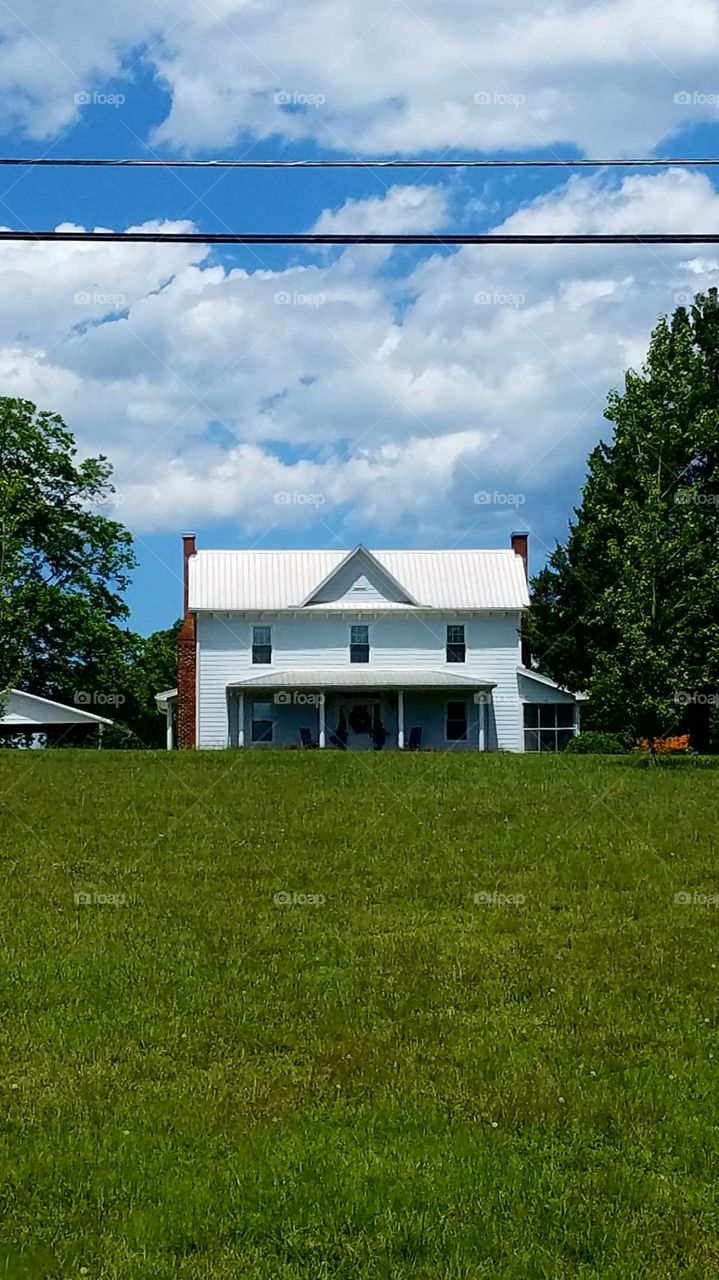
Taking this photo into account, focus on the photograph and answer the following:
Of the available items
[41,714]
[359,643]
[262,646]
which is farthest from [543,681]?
[41,714]

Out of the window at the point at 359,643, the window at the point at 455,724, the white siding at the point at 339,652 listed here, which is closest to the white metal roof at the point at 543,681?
the white siding at the point at 339,652

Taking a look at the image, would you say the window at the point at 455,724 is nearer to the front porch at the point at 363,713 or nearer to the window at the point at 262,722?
the front porch at the point at 363,713

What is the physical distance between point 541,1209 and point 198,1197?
5.44ft

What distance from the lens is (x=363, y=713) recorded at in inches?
1711

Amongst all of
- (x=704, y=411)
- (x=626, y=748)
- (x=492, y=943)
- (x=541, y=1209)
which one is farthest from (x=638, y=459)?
(x=541, y=1209)

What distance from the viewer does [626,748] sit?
40.1 meters

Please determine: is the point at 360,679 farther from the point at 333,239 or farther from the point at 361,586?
the point at 333,239

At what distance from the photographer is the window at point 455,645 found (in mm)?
44312

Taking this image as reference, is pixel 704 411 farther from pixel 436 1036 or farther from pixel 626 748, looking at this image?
pixel 436 1036

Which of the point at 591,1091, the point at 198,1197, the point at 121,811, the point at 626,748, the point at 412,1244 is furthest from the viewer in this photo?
the point at 626,748

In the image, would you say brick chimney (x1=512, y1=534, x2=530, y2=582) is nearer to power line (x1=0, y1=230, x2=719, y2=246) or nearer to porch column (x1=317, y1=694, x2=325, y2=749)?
porch column (x1=317, y1=694, x2=325, y2=749)

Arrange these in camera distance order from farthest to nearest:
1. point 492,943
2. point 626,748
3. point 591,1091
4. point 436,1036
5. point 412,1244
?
point 626,748 < point 492,943 < point 436,1036 < point 591,1091 < point 412,1244

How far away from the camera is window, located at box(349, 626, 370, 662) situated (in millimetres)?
43719

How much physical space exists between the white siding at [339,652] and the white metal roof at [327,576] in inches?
22.5
